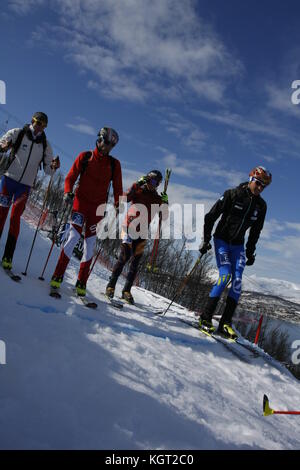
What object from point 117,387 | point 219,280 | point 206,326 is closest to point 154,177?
point 219,280

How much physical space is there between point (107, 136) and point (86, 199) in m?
1.03

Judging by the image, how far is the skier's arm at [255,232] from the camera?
545 cm

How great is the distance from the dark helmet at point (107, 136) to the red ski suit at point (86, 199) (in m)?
0.20

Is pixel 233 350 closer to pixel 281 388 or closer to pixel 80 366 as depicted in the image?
pixel 281 388

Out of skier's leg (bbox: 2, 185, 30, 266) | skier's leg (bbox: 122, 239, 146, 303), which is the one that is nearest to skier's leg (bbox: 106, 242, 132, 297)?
skier's leg (bbox: 122, 239, 146, 303)

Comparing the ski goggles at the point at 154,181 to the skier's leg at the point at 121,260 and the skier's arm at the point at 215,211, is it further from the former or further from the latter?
the skier's arm at the point at 215,211

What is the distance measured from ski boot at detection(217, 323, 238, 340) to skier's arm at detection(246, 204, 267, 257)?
4.58ft

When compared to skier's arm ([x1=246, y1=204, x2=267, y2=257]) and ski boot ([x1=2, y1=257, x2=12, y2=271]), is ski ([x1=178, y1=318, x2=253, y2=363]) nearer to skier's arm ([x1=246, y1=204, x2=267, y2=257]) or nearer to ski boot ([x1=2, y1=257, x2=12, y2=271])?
skier's arm ([x1=246, y1=204, x2=267, y2=257])

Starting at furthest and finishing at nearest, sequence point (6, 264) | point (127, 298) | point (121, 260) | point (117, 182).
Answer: point (127, 298)
point (121, 260)
point (117, 182)
point (6, 264)

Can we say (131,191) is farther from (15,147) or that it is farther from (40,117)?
(15,147)

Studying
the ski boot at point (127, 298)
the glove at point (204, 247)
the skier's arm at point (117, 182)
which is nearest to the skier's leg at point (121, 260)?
the ski boot at point (127, 298)

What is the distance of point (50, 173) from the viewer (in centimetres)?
523

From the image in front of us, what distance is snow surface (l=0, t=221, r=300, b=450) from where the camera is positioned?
1.89 metres

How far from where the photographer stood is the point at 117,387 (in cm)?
244
